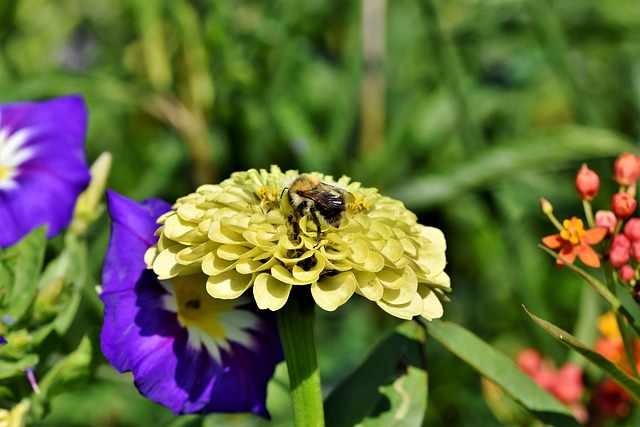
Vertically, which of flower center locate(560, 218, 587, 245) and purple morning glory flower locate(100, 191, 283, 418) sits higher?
flower center locate(560, 218, 587, 245)

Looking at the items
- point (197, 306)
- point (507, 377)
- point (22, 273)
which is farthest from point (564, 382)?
point (22, 273)

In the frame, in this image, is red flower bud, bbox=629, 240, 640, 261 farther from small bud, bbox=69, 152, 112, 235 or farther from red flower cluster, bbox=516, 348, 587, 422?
small bud, bbox=69, 152, 112, 235

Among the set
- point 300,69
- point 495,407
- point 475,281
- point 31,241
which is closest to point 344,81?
point 300,69

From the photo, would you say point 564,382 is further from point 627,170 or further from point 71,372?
point 71,372

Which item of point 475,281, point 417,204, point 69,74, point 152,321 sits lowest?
point 475,281

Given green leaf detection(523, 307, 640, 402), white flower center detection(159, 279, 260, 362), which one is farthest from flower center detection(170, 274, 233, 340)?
green leaf detection(523, 307, 640, 402)

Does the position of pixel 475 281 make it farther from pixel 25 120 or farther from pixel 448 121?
pixel 25 120
